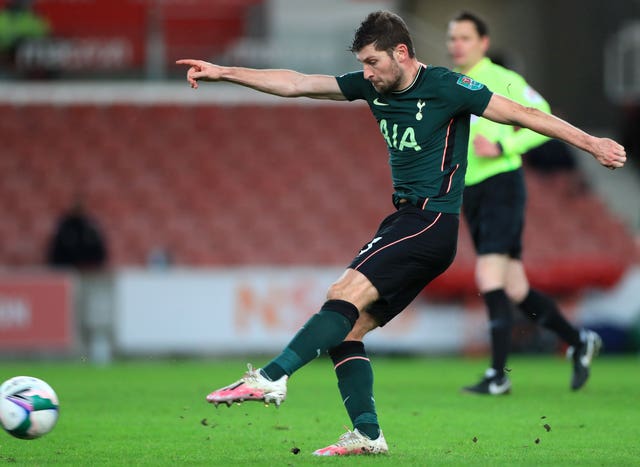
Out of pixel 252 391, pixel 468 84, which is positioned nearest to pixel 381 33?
pixel 468 84

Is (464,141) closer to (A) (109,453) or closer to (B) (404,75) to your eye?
(B) (404,75)

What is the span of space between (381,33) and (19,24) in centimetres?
1439

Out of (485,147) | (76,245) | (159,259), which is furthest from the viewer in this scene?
(159,259)

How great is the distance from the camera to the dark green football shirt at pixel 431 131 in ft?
18.6

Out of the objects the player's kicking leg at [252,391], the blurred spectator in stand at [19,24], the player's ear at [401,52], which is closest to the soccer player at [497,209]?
the player's ear at [401,52]

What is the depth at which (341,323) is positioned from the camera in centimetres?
535

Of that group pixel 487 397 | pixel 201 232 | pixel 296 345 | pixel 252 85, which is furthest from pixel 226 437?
pixel 201 232

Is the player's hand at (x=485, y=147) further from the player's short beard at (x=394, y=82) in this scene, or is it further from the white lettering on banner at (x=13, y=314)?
the white lettering on banner at (x=13, y=314)

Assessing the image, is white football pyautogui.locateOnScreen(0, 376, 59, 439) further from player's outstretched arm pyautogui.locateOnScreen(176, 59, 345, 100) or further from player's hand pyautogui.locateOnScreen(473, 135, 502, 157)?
player's hand pyautogui.locateOnScreen(473, 135, 502, 157)

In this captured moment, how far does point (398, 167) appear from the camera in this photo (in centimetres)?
581

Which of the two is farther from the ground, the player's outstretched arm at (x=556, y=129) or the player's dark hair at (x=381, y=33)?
the player's dark hair at (x=381, y=33)

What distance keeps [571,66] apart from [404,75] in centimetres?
1717

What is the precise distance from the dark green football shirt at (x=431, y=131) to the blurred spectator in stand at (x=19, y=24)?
46.3 feet

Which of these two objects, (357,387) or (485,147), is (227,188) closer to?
(485,147)
